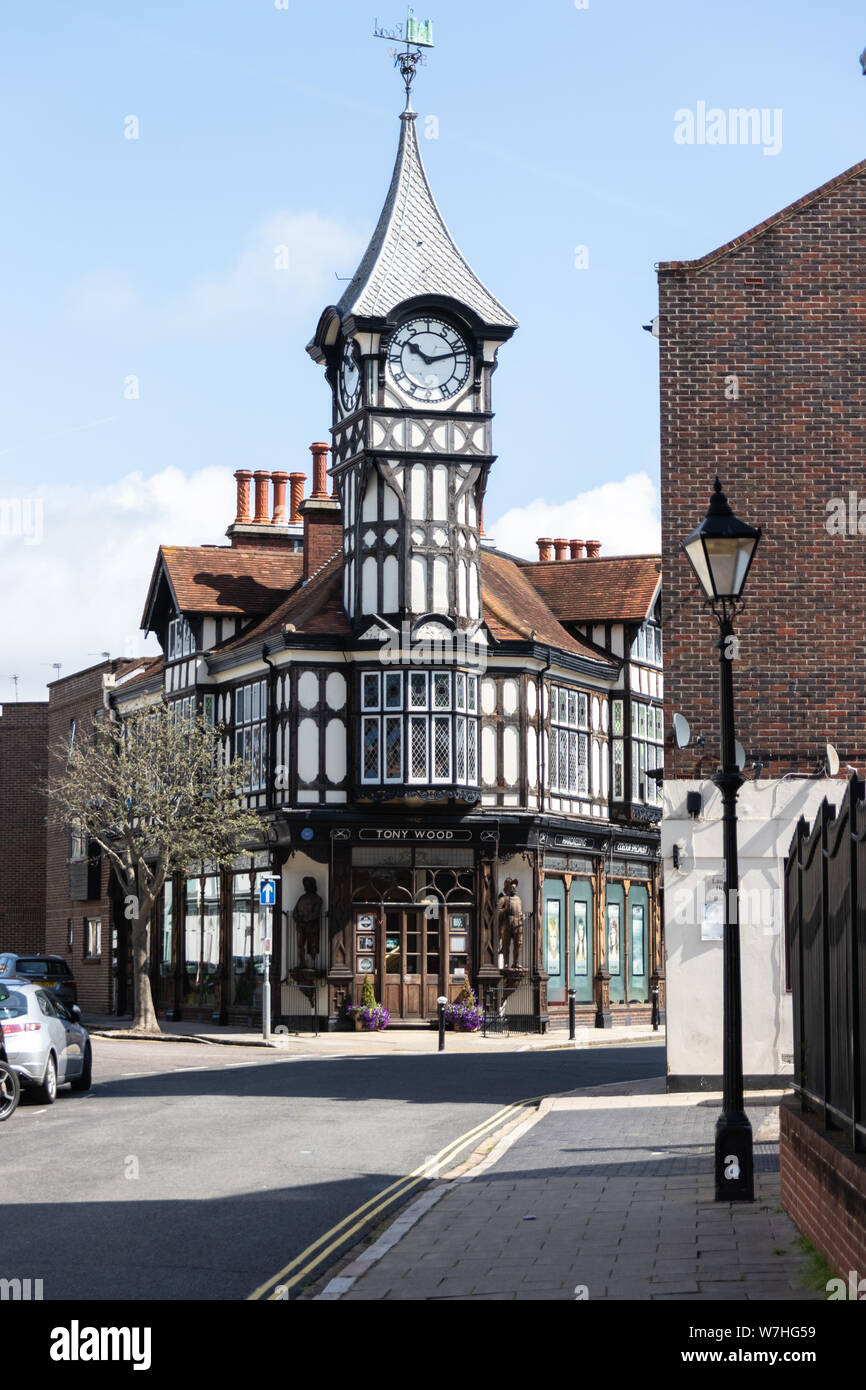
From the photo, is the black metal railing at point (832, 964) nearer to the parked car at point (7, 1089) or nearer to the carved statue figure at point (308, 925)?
the parked car at point (7, 1089)

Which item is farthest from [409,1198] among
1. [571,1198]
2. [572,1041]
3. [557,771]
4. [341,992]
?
[557,771]

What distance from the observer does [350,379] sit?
40.7m

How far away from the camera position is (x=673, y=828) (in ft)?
69.3

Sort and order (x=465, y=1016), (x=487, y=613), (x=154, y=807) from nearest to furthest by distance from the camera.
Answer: (x=154, y=807), (x=465, y=1016), (x=487, y=613)

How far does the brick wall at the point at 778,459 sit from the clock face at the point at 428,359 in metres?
18.2

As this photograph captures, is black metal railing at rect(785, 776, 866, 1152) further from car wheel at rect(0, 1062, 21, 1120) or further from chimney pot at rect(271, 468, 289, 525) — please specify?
chimney pot at rect(271, 468, 289, 525)

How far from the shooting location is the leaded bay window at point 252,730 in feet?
135

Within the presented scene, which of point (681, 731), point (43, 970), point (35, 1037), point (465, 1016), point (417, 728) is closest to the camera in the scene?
point (35, 1037)

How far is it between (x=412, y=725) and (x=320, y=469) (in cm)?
919

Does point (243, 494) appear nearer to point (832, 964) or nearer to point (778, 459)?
point (778, 459)

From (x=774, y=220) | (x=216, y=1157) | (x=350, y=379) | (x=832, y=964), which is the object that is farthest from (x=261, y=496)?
(x=832, y=964)

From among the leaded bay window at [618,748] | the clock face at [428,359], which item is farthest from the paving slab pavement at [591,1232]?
the leaded bay window at [618,748]

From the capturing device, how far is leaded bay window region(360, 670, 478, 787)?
1526 inches
